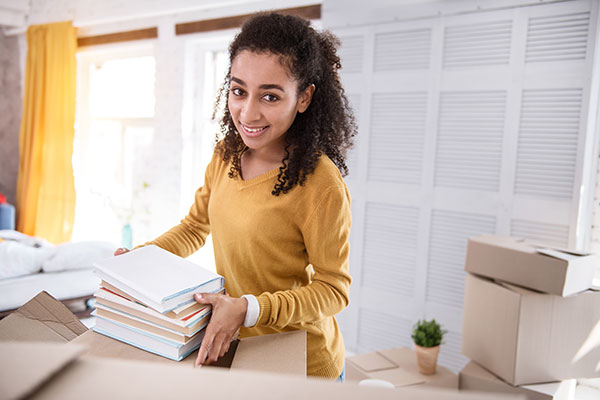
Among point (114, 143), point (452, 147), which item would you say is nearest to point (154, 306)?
point (452, 147)

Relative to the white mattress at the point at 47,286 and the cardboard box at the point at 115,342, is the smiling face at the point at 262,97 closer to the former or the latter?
the cardboard box at the point at 115,342

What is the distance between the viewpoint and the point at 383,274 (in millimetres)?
2621

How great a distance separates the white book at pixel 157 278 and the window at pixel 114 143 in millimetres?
3138

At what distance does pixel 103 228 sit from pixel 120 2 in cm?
213

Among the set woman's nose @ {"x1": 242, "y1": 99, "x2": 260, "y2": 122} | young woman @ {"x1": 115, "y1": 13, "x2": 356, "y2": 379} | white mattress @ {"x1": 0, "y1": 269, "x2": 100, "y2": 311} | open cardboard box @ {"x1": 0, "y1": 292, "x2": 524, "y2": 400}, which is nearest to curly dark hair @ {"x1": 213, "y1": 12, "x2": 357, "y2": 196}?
young woman @ {"x1": 115, "y1": 13, "x2": 356, "y2": 379}

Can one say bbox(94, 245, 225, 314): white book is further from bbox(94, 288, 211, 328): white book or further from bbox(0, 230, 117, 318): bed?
bbox(0, 230, 117, 318): bed

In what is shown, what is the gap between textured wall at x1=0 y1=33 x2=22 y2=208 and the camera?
4836 mm

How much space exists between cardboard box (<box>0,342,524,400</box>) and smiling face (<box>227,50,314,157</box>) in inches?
29.4

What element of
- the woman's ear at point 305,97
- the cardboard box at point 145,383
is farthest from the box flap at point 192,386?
the woman's ear at point 305,97

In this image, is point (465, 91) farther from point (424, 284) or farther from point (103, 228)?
point (103, 228)

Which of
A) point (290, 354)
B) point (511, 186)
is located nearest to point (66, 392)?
point (290, 354)

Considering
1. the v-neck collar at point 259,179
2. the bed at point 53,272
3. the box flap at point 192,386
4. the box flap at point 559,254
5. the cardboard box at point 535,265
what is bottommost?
the bed at point 53,272

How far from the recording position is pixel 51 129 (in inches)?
174

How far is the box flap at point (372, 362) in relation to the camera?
2.06 metres
